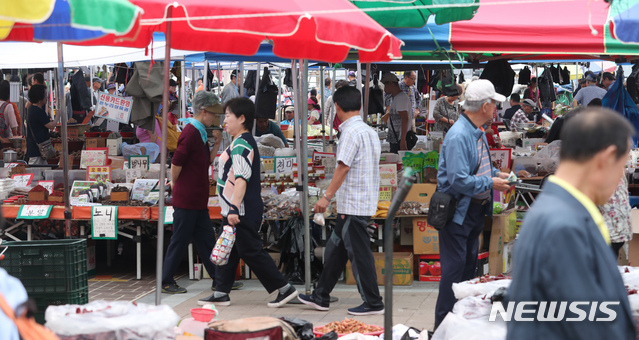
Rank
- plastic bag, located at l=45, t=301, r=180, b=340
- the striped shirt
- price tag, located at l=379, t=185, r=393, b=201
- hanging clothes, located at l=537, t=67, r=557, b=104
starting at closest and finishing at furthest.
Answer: plastic bag, located at l=45, t=301, r=180, b=340
the striped shirt
price tag, located at l=379, t=185, r=393, b=201
hanging clothes, located at l=537, t=67, r=557, b=104

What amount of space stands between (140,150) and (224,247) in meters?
5.55

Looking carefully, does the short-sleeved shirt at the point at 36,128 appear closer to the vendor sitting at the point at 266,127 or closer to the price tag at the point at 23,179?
the price tag at the point at 23,179

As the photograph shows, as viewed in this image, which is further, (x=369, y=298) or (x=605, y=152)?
(x=369, y=298)

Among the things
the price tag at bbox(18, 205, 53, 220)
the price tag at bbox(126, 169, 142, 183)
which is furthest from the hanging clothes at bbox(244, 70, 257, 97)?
the price tag at bbox(18, 205, 53, 220)

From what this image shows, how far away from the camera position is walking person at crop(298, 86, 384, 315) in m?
6.79

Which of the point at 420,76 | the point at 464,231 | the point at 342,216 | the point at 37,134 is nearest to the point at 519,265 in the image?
the point at 464,231

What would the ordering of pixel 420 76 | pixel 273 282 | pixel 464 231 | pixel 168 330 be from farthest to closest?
pixel 420 76, pixel 273 282, pixel 464 231, pixel 168 330

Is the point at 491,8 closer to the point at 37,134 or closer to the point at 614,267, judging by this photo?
the point at 614,267

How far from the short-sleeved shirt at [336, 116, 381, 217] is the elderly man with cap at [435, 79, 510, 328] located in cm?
101

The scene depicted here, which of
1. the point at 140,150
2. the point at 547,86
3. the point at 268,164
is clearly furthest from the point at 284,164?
the point at 547,86

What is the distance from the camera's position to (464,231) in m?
5.84

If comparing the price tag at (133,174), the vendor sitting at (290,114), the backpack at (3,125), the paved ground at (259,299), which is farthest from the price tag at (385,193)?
the vendor sitting at (290,114)

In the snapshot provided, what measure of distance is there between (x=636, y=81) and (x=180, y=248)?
9.03 m

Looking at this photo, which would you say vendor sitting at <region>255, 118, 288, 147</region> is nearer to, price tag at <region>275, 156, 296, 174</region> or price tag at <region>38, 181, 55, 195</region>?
price tag at <region>275, 156, 296, 174</region>
